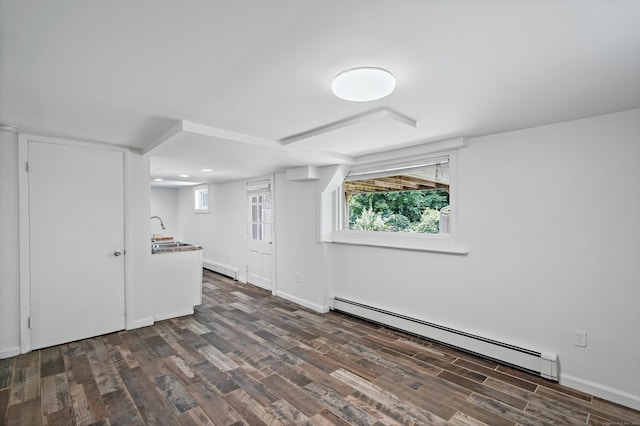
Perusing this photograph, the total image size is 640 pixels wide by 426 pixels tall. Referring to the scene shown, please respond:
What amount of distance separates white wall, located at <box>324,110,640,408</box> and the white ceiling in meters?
0.27

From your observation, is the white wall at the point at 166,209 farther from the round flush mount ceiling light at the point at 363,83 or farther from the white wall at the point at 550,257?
the round flush mount ceiling light at the point at 363,83

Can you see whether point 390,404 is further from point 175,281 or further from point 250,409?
point 175,281

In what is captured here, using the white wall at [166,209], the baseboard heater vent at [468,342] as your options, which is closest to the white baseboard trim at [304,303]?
the baseboard heater vent at [468,342]

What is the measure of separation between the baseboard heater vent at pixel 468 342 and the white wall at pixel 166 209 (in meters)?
5.99

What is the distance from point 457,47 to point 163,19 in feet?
4.25

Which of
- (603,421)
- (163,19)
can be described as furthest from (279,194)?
(603,421)

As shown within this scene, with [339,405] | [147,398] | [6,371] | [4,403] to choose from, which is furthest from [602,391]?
[6,371]

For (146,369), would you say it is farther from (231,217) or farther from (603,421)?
(231,217)

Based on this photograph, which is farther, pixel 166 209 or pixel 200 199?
pixel 166 209

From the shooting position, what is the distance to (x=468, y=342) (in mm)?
3064

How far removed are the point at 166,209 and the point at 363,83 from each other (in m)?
7.82

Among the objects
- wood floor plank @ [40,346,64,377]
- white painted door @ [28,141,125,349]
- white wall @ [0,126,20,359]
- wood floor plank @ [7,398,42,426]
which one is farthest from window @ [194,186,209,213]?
wood floor plank @ [7,398,42,426]

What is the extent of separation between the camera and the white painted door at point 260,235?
18.3ft

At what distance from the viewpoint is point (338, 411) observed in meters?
2.16
